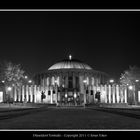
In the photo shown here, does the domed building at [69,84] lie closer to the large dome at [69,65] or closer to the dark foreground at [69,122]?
the large dome at [69,65]

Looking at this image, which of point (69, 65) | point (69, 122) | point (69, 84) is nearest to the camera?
point (69, 122)

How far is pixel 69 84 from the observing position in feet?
337

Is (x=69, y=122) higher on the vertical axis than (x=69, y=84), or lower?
lower

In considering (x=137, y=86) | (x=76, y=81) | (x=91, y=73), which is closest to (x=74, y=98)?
(x=76, y=81)

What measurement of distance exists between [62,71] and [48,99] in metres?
14.1

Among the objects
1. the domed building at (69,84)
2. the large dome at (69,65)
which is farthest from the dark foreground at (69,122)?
the large dome at (69,65)

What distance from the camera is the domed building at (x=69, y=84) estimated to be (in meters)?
96.6

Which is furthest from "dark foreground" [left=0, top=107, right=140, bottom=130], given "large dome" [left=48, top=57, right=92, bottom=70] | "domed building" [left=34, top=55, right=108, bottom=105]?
"large dome" [left=48, top=57, right=92, bottom=70]

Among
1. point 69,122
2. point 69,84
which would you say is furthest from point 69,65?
point 69,122

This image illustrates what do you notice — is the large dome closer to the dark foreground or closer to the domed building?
the domed building

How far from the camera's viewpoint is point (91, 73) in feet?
349

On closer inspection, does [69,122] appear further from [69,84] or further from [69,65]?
[69,65]
